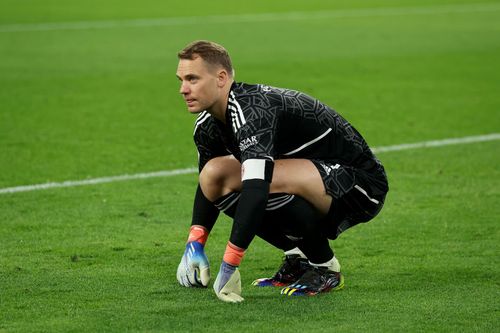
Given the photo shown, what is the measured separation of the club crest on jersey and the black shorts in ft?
1.69

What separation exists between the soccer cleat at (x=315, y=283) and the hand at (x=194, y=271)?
409mm

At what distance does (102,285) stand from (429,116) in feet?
22.3

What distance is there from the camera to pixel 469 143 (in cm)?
1048

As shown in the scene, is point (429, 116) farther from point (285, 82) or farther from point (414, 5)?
point (414, 5)

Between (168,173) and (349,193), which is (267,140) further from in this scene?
(168,173)

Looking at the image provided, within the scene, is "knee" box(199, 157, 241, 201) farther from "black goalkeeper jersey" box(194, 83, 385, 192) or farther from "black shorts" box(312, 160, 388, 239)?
"black shorts" box(312, 160, 388, 239)

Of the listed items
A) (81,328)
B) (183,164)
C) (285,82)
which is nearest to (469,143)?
(183,164)

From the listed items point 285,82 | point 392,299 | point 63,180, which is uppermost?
point 392,299

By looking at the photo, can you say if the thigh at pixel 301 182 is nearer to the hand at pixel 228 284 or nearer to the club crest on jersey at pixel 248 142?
the club crest on jersey at pixel 248 142

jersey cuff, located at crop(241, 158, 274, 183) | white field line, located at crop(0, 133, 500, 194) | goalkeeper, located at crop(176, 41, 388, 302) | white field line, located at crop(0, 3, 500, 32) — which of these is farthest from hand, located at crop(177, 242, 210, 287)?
white field line, located at crop(0, 3, 500, 32)

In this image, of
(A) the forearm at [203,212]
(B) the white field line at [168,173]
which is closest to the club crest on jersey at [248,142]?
(A) the forearm at [203,212]

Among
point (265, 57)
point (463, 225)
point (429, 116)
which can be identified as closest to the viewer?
point (463, 225)

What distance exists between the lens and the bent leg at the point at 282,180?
5.51m

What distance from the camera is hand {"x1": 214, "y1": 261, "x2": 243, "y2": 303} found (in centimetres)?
529
